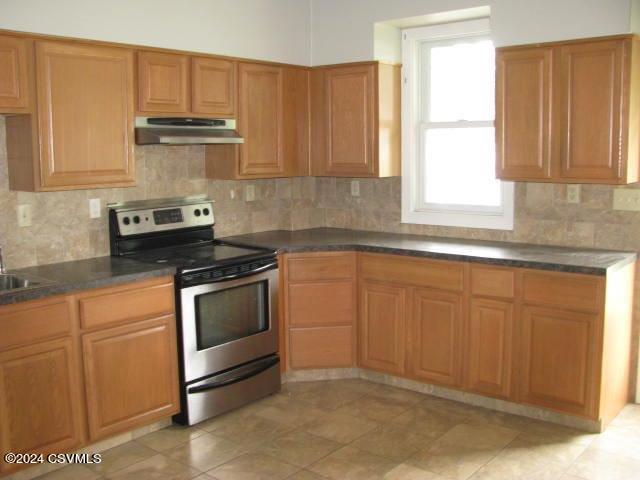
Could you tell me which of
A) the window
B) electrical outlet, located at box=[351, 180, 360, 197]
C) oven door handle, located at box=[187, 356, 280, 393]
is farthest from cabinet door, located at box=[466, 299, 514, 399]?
electrical outlet, located at box=[351, 180, 360, 197]

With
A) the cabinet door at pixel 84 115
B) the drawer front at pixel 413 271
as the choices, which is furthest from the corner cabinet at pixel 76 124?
the drawer front at pixel 413 271

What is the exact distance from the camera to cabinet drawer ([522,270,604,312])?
3414 mm

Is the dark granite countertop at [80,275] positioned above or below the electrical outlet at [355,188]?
below

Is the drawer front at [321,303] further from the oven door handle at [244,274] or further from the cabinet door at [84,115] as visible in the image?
the cabinet door at [84,115]

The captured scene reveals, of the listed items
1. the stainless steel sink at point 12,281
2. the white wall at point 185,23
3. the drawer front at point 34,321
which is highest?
the white wall at point 185,23

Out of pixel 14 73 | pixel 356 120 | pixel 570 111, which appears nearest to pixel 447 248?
pixel 570 111

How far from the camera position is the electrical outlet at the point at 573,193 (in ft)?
13.1

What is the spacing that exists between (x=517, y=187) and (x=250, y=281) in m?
1.76

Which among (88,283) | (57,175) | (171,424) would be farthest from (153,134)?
(171,424)

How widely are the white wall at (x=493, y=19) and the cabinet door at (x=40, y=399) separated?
272 cm

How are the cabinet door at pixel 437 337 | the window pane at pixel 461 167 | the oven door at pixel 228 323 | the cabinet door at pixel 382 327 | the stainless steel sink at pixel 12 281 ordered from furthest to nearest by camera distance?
the window pane at pixel 461 167, the cabinet door at pixel 382 327, the cabinet door at pixel 437 337, the oven door at pixel 228 323, the stainless steel sink at pixel 12 281

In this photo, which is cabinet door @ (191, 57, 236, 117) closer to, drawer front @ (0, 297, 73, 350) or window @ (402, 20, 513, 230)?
window @ (402, 20, 513, 230)

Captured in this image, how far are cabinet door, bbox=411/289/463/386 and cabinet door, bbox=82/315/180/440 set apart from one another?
4.76ft

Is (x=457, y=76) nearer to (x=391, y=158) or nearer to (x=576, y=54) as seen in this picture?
(x=391, y=158)
